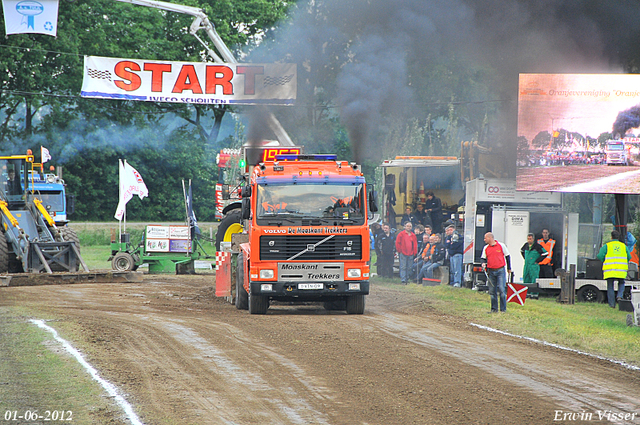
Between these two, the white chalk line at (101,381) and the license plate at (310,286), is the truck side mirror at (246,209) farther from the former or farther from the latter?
the white chalk line at (101,381)

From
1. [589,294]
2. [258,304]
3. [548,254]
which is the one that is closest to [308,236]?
[258,304]

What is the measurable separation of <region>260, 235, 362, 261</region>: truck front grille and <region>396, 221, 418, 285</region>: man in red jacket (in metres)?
8.01

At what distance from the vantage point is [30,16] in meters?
26.0

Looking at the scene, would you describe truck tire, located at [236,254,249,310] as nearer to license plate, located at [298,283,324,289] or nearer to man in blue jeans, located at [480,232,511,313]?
license plate, located at [298,283,324,289]

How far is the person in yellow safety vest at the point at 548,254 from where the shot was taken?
1933 centimetres

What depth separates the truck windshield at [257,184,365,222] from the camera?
13.8 meters

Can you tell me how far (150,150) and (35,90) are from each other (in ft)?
25.6

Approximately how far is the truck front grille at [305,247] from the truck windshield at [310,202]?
0.37m

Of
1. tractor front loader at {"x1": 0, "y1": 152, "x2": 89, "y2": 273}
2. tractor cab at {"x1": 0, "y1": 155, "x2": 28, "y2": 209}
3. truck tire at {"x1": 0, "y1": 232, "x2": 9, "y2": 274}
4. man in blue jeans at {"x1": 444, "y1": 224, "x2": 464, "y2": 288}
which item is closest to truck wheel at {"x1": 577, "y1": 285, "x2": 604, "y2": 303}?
man in blue jeans at {"x1": 444, "y1": 224, "x2": 464, "y2": 288}

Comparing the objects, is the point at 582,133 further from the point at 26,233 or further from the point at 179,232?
the point at 26,233

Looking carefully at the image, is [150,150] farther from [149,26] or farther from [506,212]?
[506,212]

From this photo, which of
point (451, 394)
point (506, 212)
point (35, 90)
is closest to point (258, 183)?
point (451, 394)

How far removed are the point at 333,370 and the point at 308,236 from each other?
4982 millimetres

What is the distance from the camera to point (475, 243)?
20188 millimetres
